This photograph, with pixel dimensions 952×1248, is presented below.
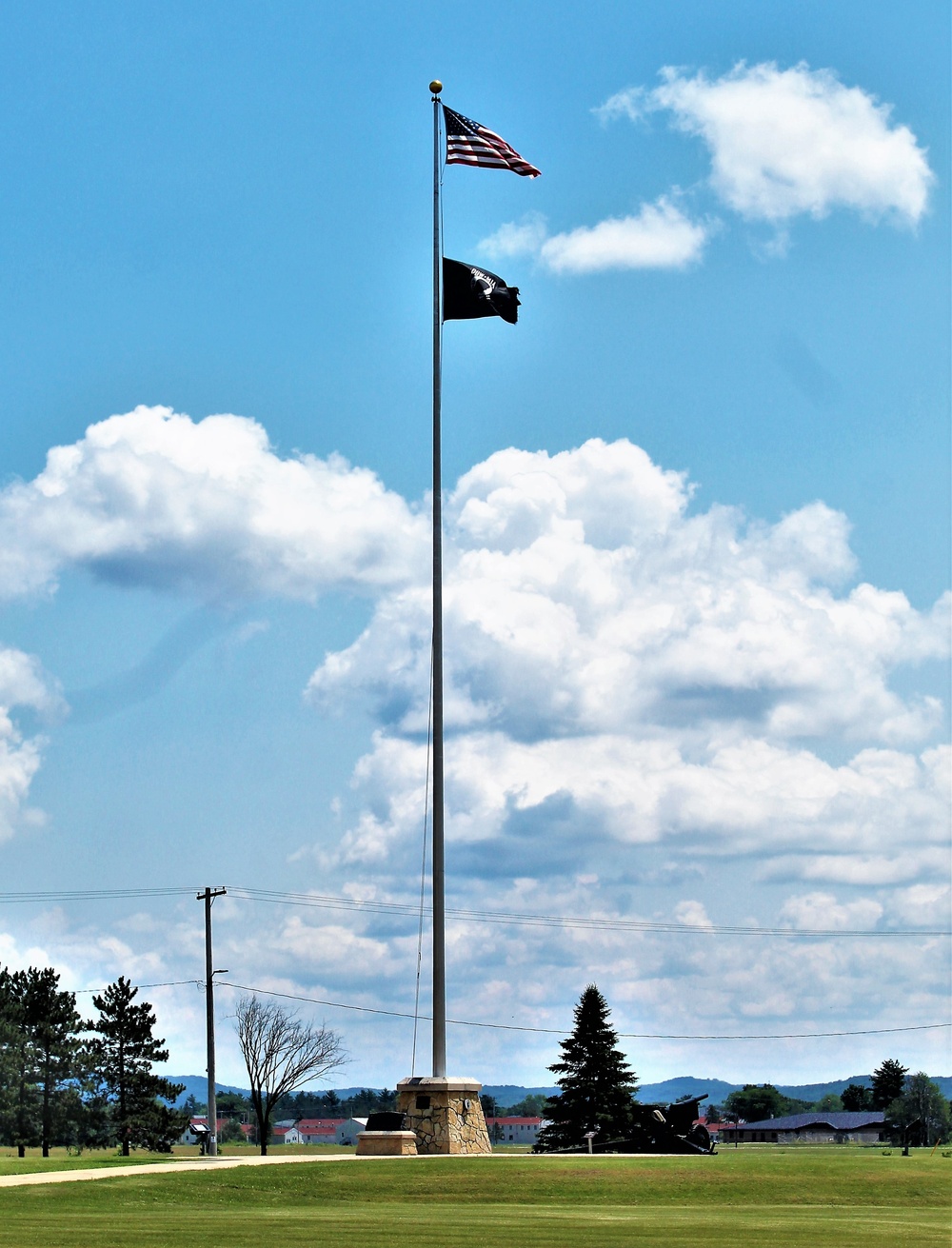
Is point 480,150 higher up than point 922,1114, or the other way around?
point 480,150

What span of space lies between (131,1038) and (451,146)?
4753 centimetres

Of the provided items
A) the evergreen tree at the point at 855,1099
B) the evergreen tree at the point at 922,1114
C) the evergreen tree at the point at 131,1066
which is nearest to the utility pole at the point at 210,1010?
the evergreen tree at the point at 131,1066

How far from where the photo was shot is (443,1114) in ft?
96.7

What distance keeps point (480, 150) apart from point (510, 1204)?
850 inches

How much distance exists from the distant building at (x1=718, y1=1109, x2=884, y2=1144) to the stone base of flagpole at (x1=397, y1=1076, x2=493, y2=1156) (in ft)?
383

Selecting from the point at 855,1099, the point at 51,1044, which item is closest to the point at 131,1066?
the point at 51,1044

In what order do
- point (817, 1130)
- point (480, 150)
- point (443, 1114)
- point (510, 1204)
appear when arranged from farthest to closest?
1. point (817, 1130)
2. point (480, 150)
3. point (443, 1114)
4. point (510, 1204)

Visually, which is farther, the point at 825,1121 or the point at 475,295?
the point at 825,1121

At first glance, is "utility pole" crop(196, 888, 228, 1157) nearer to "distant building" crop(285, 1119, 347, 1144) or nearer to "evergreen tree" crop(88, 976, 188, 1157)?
"evergreen tree" crop(88, 976, 188, 1157)

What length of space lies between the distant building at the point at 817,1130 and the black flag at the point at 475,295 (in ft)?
393

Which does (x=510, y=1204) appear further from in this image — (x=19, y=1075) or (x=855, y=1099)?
(x=855, y=1099)

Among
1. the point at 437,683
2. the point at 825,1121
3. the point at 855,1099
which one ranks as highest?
the point at 437,683

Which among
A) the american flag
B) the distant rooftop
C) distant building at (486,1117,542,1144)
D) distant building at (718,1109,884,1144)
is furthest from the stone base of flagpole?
distant building at (486,1117,542,1144)

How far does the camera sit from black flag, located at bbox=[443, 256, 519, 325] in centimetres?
3341
